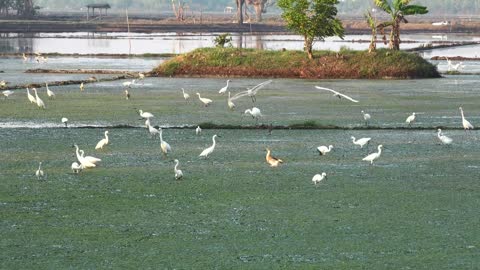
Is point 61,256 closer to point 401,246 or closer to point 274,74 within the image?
point 401,246

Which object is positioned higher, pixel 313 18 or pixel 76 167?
pixel 313 18

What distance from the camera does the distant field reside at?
12617 mm

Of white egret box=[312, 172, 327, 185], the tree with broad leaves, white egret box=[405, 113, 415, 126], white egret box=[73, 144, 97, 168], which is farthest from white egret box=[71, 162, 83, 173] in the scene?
the tree with broad leaves

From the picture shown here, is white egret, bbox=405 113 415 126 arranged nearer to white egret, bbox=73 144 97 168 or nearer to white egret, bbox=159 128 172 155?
white egret, bbox=159 128 172 155

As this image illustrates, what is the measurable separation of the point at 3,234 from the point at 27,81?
3071 cm

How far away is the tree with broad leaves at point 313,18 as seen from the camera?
49.7 meters

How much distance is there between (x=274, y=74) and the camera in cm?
4809

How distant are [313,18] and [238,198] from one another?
3478 centimetres

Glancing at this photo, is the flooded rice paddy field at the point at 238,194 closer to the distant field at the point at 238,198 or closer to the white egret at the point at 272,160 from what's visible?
the distant field at the point at 238,198

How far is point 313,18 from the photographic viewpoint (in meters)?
50.3

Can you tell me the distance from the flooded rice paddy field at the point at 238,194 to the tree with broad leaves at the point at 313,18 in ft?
63.0

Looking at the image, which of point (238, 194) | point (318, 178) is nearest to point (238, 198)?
point (238, 194)

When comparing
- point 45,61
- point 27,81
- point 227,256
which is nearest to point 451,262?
point 227,256

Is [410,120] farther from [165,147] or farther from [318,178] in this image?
[318,178]
